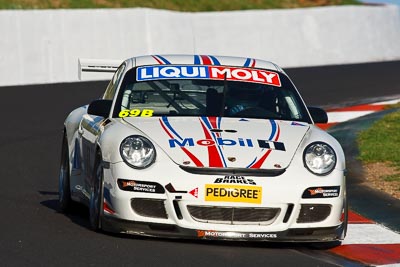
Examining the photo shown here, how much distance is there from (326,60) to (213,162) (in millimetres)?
24442

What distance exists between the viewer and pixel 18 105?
824 inches

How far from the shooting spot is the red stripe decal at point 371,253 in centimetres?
829

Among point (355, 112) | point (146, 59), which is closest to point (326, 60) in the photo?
point (355, 112)

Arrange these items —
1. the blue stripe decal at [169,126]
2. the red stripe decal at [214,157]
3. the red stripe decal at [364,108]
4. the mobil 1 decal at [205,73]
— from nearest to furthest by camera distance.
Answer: the red stripe decal at [214,157] < the blue stripe decal at [169,126] < the mobil 1 decal at [205,73] < the red stripe decal at [364,108]

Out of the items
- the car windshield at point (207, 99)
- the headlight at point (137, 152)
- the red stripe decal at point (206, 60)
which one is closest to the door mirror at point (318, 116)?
the car windshield at point (207, 99)

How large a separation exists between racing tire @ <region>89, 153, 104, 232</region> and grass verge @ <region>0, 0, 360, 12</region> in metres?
22.8

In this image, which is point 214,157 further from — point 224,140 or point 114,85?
point 114,85

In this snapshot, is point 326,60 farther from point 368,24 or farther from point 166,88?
point 166,88

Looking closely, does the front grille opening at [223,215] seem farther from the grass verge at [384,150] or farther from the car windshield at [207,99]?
the grass verge at [384,150]

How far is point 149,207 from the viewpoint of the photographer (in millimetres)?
8422

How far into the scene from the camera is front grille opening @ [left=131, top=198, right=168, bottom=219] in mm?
8383

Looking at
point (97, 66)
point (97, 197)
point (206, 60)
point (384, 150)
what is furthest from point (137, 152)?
point (384, 150)

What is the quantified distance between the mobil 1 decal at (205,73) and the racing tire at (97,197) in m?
1.08

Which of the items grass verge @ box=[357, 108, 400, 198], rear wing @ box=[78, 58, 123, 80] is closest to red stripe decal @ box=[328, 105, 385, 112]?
grass verge @ box=[357, 108, 400, 198]
